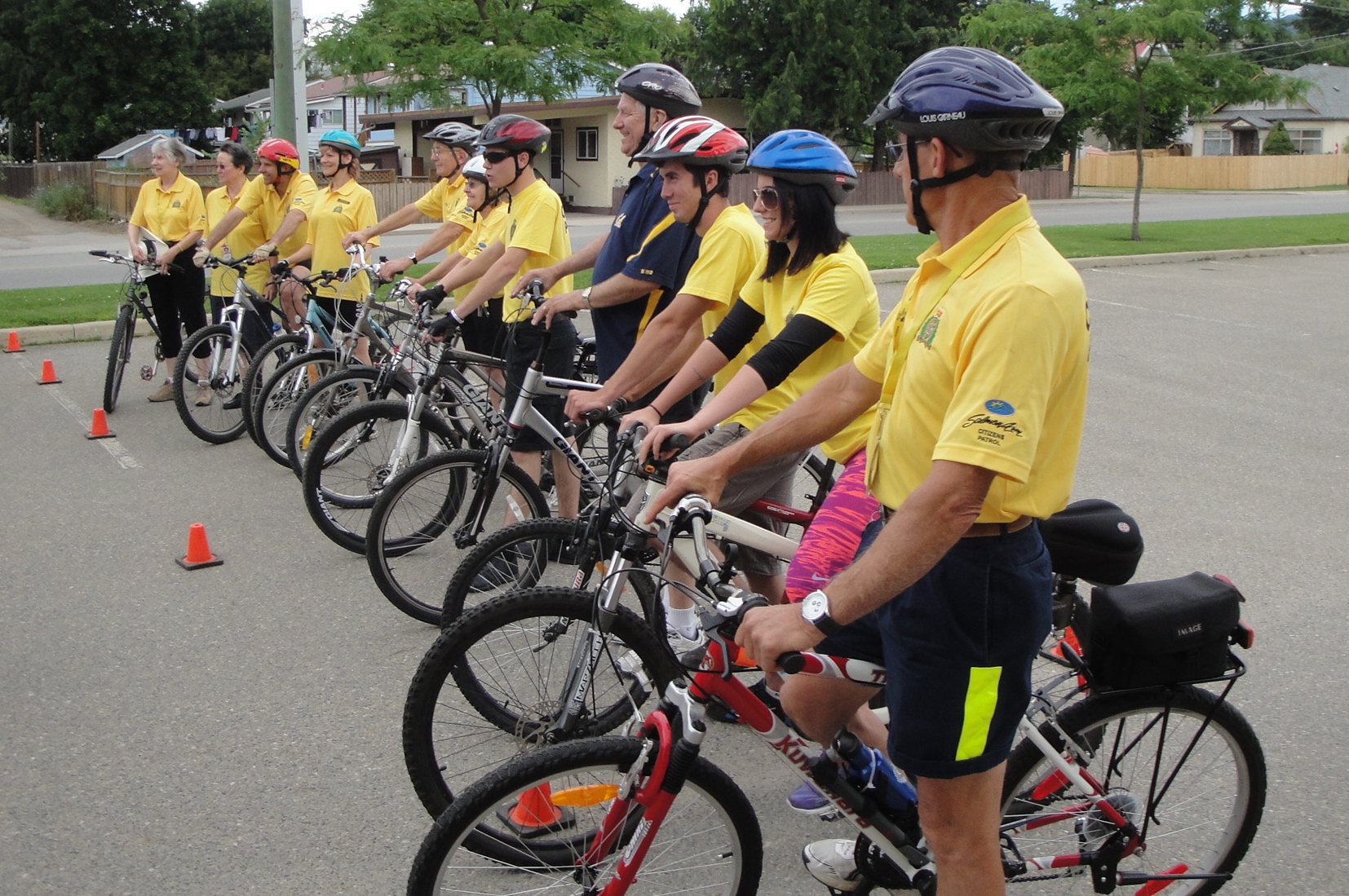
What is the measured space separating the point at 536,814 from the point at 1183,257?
62.9ft

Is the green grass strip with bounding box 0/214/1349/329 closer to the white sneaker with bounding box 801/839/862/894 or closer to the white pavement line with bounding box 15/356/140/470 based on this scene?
the white pavement line with bounding box 15/356/140/470

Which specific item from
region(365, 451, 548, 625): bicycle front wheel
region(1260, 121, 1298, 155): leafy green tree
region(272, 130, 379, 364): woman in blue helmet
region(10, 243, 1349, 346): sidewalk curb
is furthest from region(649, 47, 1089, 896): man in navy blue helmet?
region(1260, 121, 1298, 155): leafy green tree

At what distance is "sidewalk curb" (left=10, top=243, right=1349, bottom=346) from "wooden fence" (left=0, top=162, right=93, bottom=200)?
83.5 feet

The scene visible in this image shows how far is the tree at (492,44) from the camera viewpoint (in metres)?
29.8

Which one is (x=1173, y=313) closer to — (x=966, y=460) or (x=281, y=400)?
(x=281, y=400)

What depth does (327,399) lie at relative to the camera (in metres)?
6.95

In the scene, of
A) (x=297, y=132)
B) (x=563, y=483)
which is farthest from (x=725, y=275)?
(x=297, y=132)

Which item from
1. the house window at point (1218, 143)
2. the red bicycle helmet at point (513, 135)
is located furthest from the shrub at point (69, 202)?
the house window at point (1218, 143)

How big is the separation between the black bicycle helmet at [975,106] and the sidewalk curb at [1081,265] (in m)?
10.2

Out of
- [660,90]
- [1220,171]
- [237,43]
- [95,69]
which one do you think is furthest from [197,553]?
[237,43]

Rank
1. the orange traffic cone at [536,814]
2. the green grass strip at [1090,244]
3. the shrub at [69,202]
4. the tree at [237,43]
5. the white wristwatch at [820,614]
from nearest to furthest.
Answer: the white wristwatch at [820,614] < the orange traffic cone at [536,814] < the green grass strip at [1090,244] < the shrub at [69,202] < the tree at [237,43]

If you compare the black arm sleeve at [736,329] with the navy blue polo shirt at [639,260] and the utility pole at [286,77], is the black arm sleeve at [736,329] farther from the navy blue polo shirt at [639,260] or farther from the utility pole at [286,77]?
the utility pole at [286,77]

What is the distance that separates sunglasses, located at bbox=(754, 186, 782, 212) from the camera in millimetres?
4117

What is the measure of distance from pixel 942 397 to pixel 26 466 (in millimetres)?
7284
